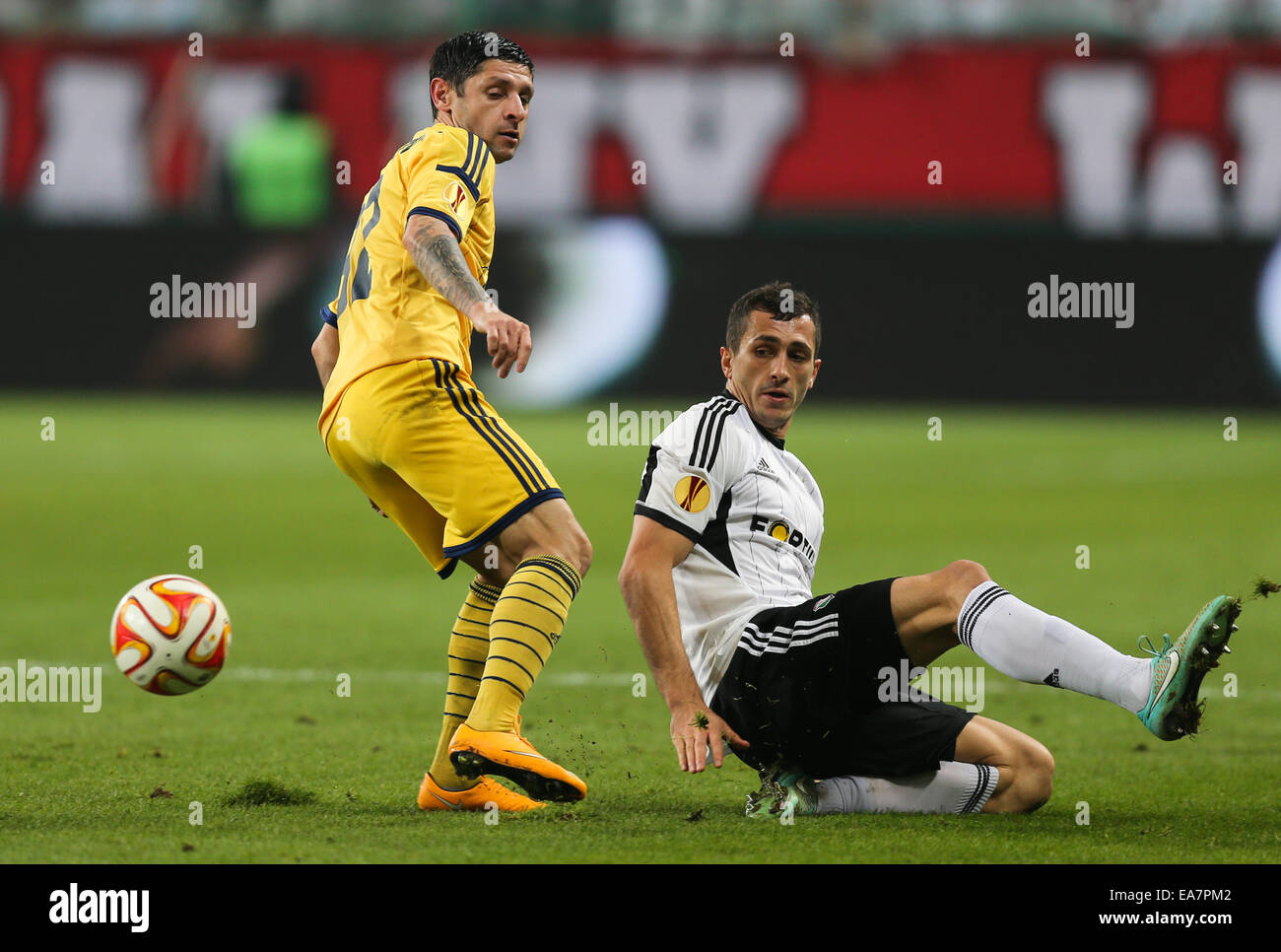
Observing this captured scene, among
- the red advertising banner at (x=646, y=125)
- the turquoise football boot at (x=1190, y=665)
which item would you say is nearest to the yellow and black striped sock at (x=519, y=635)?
the turquoise football boot at (x=1190, y=665)

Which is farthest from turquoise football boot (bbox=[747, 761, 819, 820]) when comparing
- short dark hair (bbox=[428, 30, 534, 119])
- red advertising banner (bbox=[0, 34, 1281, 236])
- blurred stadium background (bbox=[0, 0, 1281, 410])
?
red advertising banner (bbox=[0, 34, 1281, 236])

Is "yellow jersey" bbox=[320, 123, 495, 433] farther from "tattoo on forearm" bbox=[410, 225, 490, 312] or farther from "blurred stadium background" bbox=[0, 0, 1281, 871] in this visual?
"blurred stadium background" bbox=[0, 0, 1281, 871]

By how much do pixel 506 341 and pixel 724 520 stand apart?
0.97 meters

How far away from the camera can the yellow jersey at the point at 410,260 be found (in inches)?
200

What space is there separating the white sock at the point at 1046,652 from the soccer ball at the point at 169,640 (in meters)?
2.32

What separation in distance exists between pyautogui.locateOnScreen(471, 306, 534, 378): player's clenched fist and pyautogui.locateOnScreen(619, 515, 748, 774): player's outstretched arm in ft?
2.00

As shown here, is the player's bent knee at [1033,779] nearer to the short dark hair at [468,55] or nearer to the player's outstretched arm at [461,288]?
the player's outstretched arm at [461,288]

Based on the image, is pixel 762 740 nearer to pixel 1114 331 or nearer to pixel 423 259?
pixel 423 259

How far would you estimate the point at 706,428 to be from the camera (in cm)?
507

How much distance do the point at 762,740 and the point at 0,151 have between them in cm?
2077

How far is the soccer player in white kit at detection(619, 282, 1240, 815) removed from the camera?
4.68 meters

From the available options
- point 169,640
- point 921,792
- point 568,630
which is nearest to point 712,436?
point 921,792

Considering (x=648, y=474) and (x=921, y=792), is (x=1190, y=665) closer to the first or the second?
(x=921, y=792)

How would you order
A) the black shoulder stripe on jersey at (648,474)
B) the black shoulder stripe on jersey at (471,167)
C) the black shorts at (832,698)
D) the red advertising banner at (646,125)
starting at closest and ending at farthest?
the black shorts at (832,698) < the black shoulder stripe on jersey at (648,474) < the black shoulder stripe on jersey at (471,167) < the red advertising banner at (646,125)
